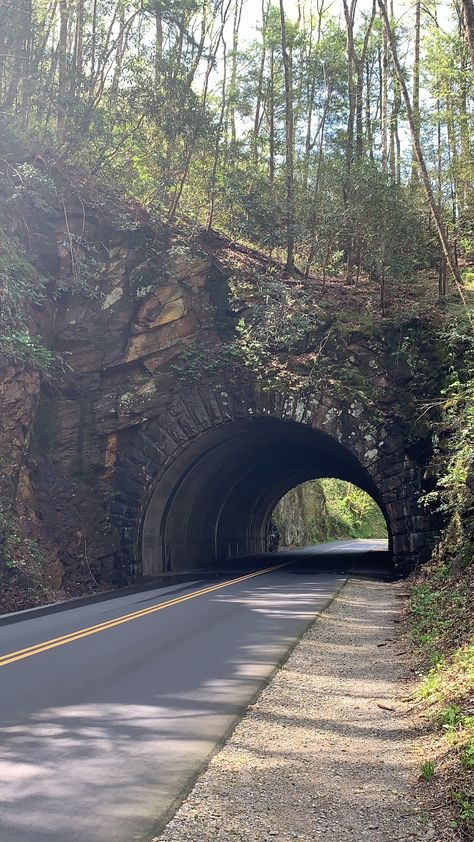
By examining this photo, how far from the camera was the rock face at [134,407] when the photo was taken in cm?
1848

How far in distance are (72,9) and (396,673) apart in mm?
22286

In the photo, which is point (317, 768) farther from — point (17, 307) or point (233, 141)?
point (233, 141)

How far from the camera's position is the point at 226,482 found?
27031 millimetres

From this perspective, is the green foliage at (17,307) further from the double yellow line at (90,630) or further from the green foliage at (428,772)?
the green foliage at (428,772)

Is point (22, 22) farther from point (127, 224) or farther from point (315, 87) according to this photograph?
point (315, 87)

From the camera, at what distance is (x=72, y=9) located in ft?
71.3

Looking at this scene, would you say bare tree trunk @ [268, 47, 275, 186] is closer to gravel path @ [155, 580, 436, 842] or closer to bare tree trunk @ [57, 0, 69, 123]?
bare tree trunk @ [57, 0, 69, 123]

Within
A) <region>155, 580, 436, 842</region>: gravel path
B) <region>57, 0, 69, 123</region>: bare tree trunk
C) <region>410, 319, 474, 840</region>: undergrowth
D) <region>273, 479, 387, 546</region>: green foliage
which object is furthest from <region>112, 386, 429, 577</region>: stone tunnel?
<region>273, 479, 387, 546</region>: green foliage

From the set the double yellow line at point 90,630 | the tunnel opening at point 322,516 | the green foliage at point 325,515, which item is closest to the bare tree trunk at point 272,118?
the double yellow line at point 90,630

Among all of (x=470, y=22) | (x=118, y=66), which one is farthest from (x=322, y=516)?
(x=470, y=22)

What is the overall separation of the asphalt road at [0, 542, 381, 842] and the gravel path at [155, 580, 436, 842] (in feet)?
0.72

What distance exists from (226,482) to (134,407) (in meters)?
7.81

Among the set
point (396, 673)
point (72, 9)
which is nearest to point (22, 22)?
point (72, 9)

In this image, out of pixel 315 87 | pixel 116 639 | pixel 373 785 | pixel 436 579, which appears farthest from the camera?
pixel 315 87
